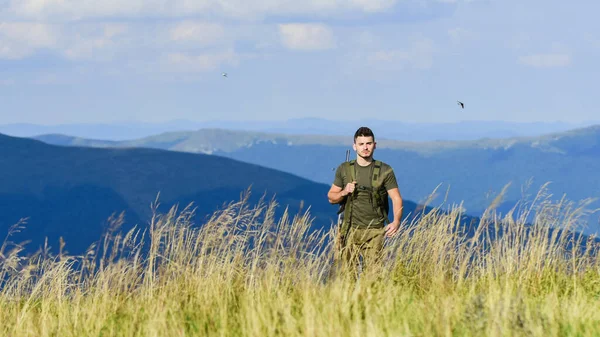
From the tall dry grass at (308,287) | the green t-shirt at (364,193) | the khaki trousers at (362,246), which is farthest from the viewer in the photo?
the green t-shirt at (364,193)

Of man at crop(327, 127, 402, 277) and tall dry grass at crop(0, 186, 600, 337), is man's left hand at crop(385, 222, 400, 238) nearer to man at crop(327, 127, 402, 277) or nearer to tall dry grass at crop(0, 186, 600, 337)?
man at crop(327, 127, 402, 277)

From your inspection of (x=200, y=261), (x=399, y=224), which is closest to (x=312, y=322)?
(x=200, y=261)

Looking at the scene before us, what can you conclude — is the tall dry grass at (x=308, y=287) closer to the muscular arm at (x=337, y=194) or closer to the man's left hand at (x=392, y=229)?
the man's left hand at (x=392, y=229)

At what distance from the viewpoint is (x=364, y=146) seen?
654cm

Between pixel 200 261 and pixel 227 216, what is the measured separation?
0.64 metres

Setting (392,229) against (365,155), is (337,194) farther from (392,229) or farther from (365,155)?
(392,229)

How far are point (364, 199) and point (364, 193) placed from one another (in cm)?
6

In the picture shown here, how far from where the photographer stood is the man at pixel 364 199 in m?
6.57

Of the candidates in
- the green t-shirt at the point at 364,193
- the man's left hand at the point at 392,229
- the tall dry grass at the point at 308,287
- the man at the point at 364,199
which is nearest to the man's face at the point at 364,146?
the man at the point at 364,199

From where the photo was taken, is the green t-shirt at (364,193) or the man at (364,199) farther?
the green t-shirt at (364,193)

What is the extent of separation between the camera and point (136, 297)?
5.95 m

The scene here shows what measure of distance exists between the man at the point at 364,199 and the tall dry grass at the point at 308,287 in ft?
0.57

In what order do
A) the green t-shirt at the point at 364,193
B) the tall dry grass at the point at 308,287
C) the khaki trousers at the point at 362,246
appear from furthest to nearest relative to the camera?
the green t-shirt at the point at 364,193 → the khaki trousers at the point at 362,246 → the tall dry grass at the point at 308,287

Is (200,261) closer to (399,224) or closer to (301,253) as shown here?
(301,253)
